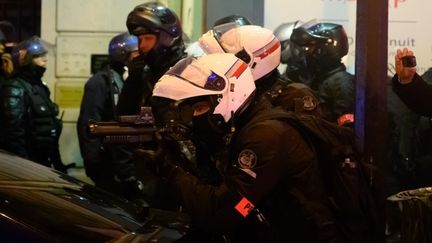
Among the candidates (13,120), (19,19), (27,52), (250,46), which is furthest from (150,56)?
(19,19)

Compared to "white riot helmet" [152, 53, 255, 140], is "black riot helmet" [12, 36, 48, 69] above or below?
below

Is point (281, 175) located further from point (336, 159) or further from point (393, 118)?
point (393, 118)

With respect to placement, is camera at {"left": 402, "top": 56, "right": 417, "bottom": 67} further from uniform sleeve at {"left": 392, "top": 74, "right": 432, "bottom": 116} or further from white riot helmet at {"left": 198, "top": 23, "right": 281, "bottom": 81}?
white riot helmet at {"left": 198, "top": 23, "right": 281, "bottom": 81}

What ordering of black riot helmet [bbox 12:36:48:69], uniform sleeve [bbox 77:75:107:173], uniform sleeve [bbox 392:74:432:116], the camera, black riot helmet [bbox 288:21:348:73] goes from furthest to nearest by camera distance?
black riot helmet [bbox 12:36:48:69]
uniform sleeve [bbox 77:75:107:173]
black riot helmet [bbox 288:21:348:73]
uniform sleeve [bbox 392:74:432:116]
the camera

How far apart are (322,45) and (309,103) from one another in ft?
6.86

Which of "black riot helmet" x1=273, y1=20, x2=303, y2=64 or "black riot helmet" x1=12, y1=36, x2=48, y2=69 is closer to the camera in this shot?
"black riot helmet" x1=273, y1=20, x2=303, y2=64

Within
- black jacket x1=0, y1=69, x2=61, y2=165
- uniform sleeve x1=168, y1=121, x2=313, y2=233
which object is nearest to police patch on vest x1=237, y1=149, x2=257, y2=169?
uniform sleeve x1=168, y1=121, x2=313, y2=233

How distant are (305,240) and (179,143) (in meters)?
0.58

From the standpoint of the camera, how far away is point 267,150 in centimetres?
253

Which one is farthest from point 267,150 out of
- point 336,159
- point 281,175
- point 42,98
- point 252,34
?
point 42,98

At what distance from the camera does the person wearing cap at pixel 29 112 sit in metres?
6.24

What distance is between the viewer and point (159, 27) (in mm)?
4641

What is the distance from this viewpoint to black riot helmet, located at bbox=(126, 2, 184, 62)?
181 inches

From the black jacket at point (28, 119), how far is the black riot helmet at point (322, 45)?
2.40 meters
